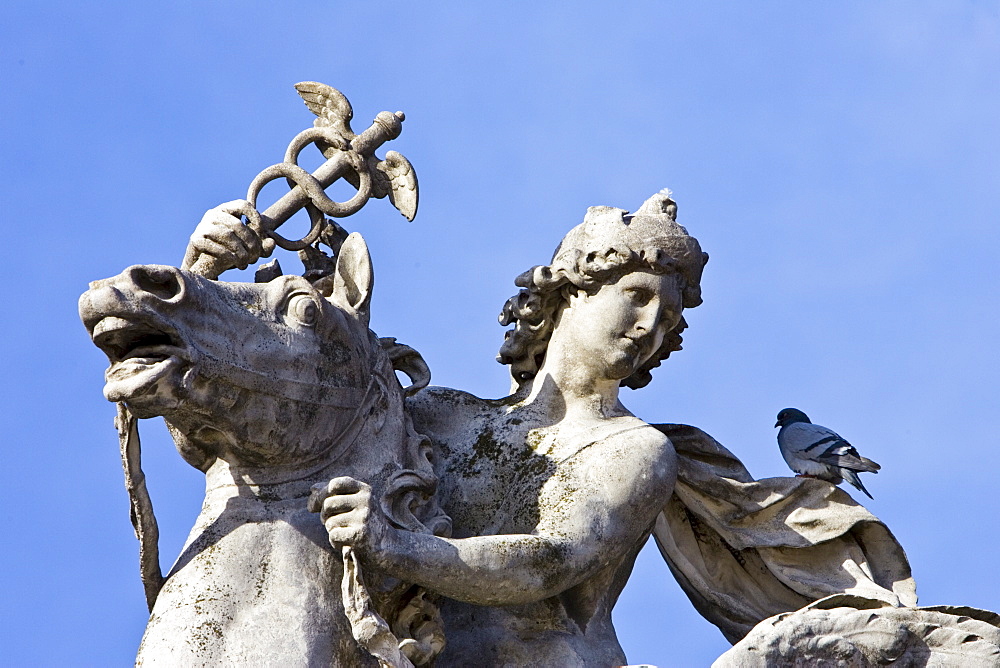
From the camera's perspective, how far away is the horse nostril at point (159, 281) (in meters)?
9.30

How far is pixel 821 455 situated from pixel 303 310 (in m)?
4.10

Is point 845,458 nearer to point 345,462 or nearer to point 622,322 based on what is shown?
point 622,322

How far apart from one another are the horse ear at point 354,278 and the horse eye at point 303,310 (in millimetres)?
381

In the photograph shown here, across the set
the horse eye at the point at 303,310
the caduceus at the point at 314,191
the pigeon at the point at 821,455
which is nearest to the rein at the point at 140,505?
the caduceus at the point at 314,191

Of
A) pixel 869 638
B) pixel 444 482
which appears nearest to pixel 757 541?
pixel 869 638

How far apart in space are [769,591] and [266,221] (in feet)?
10.5

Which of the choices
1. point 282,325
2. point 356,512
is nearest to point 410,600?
point 356,512

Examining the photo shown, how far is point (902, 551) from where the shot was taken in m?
11.1

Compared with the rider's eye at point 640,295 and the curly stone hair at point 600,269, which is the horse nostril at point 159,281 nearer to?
the curly stone hair at point 600,269

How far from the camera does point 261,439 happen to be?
9.72 meters

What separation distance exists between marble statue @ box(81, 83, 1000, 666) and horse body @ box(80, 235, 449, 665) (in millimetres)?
11

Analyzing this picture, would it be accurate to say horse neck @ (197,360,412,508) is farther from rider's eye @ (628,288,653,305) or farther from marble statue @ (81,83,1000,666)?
rider's eye @ (628,288,653,305)

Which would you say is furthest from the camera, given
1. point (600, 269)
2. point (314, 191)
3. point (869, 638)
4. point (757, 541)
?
point (757, 541)

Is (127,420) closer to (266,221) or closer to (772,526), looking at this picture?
(266,221)
